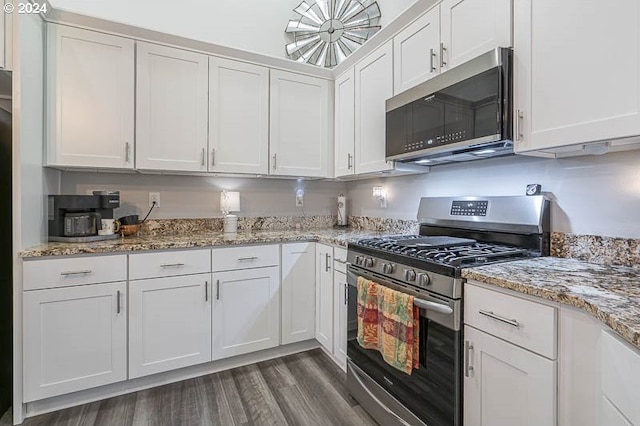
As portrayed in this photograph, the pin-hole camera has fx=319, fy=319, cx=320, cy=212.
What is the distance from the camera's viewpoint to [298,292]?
2408 mm

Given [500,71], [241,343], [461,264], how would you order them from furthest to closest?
1. [241,343]
2. [500,71]
3. [461,264]

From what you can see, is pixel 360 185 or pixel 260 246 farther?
pixel 360 185

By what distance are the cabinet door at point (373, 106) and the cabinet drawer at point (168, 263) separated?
4.29 feet

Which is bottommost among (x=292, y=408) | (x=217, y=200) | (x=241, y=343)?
(x=292, y=408)

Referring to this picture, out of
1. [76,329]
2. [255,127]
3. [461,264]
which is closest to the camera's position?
[461,264]

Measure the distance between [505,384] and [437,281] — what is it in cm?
41

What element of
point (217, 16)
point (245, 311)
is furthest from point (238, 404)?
point (217, 16)

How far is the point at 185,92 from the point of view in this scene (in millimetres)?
2283

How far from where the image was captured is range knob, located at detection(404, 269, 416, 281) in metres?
1.41

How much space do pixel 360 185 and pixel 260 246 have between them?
1236mm

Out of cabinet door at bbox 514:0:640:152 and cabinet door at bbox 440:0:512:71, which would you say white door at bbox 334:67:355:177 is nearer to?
cabinet door at bbox 440:0:512:71

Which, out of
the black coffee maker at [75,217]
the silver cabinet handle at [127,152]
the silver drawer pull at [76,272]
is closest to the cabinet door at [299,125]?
the silver cabinet handle at [127,152]

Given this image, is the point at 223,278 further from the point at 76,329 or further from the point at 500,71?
the point at 500,71

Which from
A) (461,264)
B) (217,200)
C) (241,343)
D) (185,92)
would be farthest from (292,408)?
(185,92)
